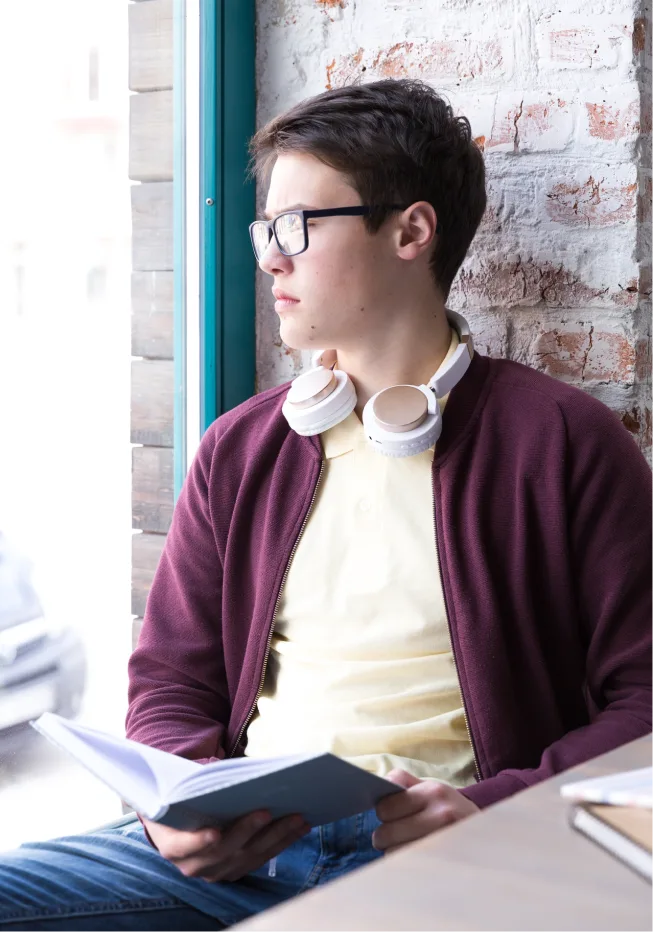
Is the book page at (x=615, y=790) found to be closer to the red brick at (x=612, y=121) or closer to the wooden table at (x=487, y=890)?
the wooden table at (x=487, y=890)

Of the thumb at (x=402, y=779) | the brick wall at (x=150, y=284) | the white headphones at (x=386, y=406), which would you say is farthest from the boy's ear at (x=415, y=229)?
the thumb at (x=402, y=779)

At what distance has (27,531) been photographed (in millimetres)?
1751

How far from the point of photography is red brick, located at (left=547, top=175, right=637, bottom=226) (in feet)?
5.04

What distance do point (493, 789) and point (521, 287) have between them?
2.63ft

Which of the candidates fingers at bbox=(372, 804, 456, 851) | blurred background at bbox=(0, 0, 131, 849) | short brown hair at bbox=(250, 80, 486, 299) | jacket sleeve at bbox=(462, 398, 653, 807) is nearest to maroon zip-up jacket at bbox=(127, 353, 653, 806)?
jacket sleeve at bbox=(462, 398, 653, 807)

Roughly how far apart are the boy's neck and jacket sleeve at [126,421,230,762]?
0.25 meters

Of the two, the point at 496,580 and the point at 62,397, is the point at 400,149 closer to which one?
the point at 496,580

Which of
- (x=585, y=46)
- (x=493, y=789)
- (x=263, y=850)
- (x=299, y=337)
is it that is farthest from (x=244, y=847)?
(x=585, y=46)

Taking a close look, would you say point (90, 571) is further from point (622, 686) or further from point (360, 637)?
point (622, 686)

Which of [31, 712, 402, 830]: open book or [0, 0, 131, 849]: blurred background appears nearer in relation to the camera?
[31, 712, 402, 830]: open book

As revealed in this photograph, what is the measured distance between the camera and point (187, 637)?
1.48 m

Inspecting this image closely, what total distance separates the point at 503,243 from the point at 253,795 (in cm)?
101

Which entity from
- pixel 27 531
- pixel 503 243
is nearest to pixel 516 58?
pixel 503 243

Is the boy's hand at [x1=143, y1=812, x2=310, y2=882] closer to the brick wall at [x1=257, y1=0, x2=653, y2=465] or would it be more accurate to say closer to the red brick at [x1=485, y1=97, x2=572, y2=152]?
the brick wall at [x1=257, y1=0, x2=653, y2=465]
